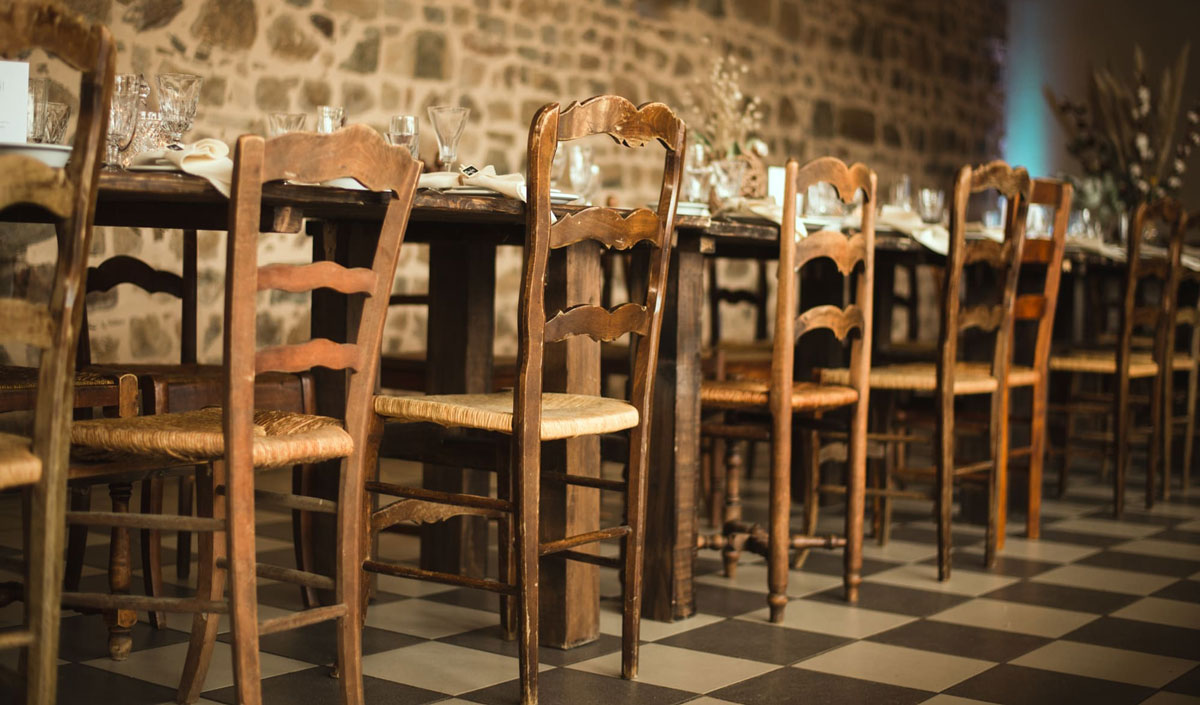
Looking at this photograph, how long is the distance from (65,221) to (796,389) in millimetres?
1908

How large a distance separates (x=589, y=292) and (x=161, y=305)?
9.01 feet

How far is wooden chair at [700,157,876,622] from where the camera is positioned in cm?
303

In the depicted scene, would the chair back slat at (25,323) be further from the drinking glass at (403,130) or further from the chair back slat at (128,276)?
the chair back slat at (128,276)

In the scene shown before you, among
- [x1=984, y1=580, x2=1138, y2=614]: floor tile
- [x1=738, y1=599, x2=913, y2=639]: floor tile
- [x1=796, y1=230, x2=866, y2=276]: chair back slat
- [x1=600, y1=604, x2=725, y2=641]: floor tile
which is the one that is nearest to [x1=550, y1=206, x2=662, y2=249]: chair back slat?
[x1=796, y1=230, x2=866, y2=276]: chair back slat

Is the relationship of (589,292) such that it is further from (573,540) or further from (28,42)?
(28,42)

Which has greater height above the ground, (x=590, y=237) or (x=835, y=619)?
(x=590, y=237)

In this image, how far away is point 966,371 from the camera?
3.90 meters

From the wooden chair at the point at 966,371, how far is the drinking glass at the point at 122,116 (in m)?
1.85

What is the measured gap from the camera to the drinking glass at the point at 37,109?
7.59 ft

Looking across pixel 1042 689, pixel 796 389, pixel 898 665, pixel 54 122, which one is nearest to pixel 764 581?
pixel 796 389

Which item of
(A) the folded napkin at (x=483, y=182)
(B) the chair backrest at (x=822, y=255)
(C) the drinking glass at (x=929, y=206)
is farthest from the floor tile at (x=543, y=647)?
(C) the drinking glass at (x=929, y=206)

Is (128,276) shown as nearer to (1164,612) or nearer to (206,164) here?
(206,164)

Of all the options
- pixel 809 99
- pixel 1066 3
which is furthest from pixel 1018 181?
pixel 1066 3

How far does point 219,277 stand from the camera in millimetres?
5137
